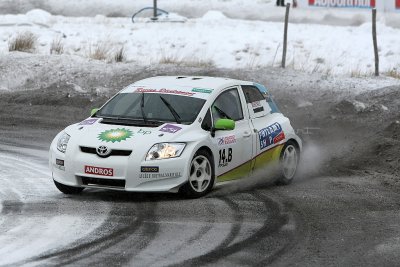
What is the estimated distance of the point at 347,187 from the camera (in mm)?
14086

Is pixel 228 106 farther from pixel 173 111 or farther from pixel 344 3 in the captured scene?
pixel 344 3

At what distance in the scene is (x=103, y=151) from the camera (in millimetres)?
12344

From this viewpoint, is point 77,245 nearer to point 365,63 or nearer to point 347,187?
point 347,187

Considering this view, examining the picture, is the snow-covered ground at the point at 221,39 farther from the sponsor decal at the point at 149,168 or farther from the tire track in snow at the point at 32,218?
the sponsor decal at the point at 149,168

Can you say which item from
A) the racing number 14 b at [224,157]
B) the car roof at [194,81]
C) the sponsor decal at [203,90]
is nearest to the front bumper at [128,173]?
the racing number 14 b at [224,157]

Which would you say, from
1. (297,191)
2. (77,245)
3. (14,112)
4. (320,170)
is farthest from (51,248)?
(14,112)

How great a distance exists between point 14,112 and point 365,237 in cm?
1179

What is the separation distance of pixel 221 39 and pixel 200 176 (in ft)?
58.1

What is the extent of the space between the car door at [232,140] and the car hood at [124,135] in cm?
61

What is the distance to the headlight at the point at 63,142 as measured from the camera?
503 inches

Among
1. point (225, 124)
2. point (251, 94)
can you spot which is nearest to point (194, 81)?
point (251, 94)

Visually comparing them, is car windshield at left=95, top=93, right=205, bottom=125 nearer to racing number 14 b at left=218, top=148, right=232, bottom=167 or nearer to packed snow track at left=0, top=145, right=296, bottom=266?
racing number 14 b at left=218, top=148, right=232, bottom=167

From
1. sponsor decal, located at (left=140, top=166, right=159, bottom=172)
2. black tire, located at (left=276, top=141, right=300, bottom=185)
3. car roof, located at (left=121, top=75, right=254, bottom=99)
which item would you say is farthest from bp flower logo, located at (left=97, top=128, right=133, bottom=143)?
black tire, located at (left=276, top=141, right=300, bottom=185)

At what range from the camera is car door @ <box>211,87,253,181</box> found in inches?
523
